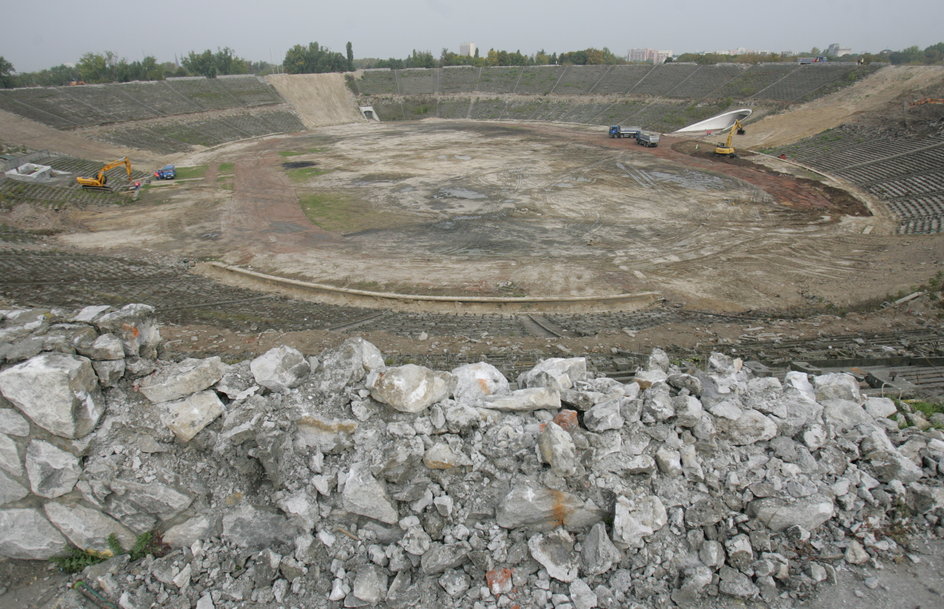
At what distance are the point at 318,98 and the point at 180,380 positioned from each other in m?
60.9

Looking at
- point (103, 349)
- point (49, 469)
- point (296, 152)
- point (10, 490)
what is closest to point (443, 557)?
point (49, 469)

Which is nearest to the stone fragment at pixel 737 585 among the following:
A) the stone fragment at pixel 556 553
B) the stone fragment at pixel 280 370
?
the stone fragment at pixel 556 553

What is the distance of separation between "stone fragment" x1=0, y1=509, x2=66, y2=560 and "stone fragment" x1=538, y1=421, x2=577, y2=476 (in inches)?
246

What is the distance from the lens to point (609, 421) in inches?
266

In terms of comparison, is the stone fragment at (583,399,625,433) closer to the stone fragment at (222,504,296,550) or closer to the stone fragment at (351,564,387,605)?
the stone fragment at (351,564,387,605)

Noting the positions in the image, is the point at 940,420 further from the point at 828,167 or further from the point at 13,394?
the point at 828,167

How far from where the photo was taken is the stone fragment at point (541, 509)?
19.8 feet

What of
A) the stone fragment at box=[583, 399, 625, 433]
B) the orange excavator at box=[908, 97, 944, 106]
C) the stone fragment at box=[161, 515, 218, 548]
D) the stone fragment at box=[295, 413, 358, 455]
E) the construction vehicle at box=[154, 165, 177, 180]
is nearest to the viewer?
the stone fragment at box=[161, 515, 218, 548]

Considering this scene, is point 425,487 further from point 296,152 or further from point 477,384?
point 296,152

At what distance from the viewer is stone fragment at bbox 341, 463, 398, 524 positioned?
20.1ft

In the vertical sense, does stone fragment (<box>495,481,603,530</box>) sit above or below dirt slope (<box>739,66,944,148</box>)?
below

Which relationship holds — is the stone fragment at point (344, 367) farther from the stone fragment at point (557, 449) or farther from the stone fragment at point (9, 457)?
the stone fragment at point (9, 457)

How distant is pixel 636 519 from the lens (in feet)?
19.5

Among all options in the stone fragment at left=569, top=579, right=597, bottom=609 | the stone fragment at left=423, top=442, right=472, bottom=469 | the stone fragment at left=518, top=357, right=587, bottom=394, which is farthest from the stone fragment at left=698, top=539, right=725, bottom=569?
the stone fragment at left=423, top=442, right=472, bottom=469
